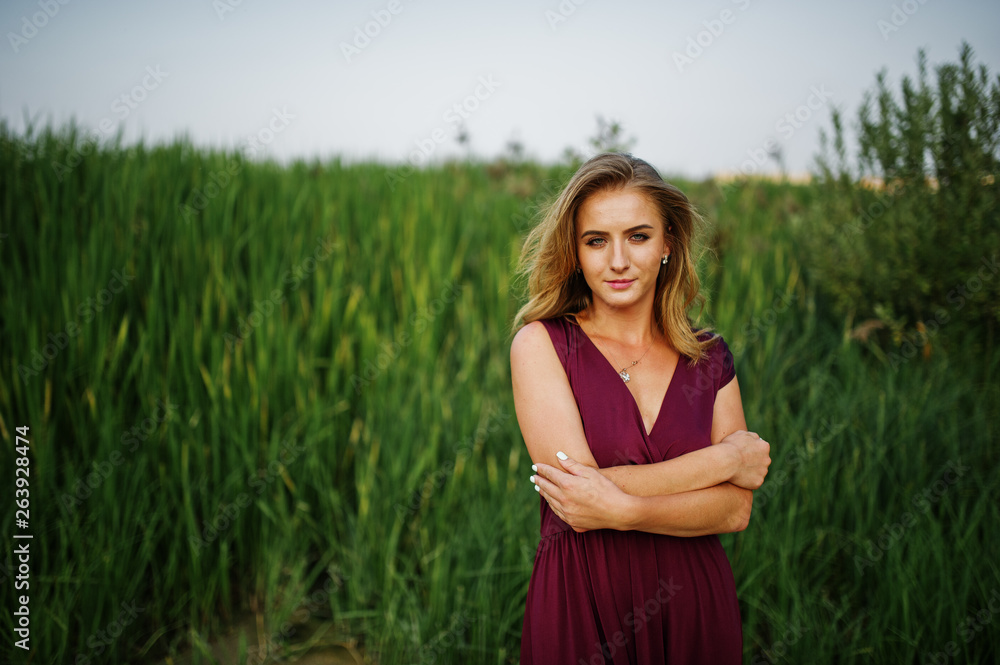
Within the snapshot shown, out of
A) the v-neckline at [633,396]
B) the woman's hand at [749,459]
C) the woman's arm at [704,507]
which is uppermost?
the v-neckline at [633,396]

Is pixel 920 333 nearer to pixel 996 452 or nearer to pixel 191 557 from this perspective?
pixel 996 452

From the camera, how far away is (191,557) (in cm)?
287

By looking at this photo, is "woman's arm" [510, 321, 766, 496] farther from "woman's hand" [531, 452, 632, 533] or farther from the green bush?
the green bush

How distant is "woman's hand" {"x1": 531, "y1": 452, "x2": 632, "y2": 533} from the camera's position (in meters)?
1.41

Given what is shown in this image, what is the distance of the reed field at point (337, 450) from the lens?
8.48 feet

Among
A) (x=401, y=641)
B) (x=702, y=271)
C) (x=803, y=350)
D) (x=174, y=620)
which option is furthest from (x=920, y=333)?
(x=174, y=620)

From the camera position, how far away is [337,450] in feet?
11.3

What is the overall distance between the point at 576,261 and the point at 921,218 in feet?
11.0

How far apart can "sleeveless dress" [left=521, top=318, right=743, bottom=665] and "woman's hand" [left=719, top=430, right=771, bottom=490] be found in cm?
9
